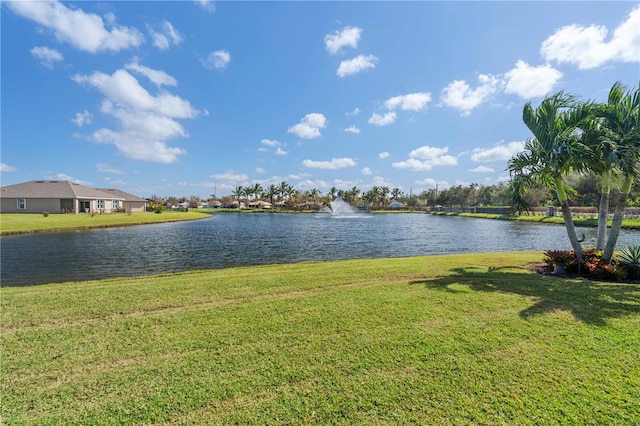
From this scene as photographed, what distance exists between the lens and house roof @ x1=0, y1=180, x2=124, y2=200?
38.9 metres

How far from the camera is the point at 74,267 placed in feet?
41.8

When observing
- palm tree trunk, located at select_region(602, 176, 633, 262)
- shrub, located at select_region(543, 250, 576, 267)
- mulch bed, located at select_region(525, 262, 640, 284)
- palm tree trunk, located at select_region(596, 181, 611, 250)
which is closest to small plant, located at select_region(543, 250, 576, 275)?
shrub, located at select_region(543, 250, 576, 267)

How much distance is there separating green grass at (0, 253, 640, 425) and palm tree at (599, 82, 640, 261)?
3.31 metres

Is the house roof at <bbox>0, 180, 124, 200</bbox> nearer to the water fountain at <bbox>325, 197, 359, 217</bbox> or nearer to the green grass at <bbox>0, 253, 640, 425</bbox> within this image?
the green grass at <bbox>0, 253, 640, 425</bbox>

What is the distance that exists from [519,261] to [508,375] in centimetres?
900

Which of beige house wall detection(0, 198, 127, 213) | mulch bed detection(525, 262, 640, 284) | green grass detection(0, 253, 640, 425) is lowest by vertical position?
mulch bed detection(525, 262, 640, 284)

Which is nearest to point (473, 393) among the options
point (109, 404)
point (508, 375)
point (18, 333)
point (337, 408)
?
point (508, 375)

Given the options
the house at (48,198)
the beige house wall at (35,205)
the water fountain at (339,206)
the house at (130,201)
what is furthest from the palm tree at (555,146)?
the water fountain at (339,206)

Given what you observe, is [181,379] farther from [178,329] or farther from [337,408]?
[337,408]

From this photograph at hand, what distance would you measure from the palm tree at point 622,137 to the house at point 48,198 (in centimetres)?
5229

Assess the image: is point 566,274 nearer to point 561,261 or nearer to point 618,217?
point 561,261

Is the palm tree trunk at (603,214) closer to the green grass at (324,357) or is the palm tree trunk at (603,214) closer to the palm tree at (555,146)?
the palm tree at (555,146)

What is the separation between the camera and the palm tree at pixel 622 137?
748cm

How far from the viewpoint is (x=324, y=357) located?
381 centimetres
